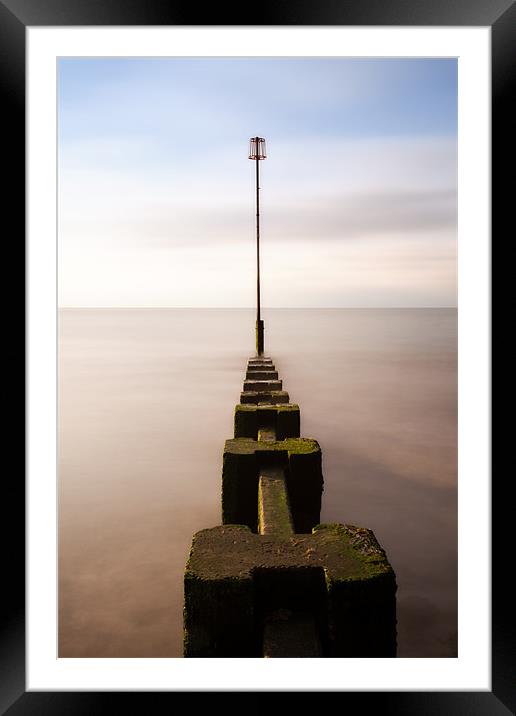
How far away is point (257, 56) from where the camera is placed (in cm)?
177

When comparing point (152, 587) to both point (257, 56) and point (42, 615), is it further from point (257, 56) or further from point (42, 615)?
point (257, 56)

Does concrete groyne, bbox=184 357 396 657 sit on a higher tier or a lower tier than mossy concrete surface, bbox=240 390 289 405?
lower

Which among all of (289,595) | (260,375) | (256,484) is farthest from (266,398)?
(289,595)

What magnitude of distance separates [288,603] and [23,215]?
5.27 feet

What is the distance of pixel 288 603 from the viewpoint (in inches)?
86.0

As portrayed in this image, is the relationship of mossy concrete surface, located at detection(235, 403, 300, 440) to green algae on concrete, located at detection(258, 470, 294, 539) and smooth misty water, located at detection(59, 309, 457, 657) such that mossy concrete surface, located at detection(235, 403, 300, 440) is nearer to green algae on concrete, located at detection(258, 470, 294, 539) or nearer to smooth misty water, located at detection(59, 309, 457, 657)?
green algae on concrete, located at detection(258, 470, 294, 539)

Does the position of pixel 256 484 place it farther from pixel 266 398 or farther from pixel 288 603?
pixel 266 398

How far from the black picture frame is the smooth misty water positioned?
2.97 m

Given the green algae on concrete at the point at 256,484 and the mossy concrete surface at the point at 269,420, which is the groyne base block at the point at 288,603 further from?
the mossy concrete surface at the point at 269,420

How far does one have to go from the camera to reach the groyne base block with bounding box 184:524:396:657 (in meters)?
2.03

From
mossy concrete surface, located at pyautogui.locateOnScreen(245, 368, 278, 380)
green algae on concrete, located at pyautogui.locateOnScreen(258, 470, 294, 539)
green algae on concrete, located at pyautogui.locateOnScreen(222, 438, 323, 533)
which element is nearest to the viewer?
green algae on concrete, located at pyautogui.locateOnScreen(258, 470, 294, 539)

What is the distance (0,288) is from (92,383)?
68.4ft

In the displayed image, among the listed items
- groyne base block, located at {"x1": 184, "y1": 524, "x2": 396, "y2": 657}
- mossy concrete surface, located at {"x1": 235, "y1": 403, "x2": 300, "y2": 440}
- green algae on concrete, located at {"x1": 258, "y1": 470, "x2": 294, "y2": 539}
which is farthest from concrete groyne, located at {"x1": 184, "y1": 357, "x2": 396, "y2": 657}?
mossy concrete surface, located at {"x1": 235, "y1": 403, "x2": 300, "y2": 440}

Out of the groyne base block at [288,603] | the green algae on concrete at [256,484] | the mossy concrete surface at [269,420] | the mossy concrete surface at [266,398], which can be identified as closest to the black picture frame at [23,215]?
the groyne base block at [288,603]
